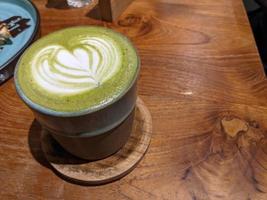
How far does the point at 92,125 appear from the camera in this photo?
1.44 feet

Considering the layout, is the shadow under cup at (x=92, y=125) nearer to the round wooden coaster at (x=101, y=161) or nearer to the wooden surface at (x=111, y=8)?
the round wooden coaster at (x=101, y=161)

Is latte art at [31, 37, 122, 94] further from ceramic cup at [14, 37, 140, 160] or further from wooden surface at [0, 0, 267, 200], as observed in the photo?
wooden surface at [0, 0, 267, 200]

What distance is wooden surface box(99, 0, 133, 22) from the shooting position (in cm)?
73

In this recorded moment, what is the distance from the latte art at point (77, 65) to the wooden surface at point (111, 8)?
262 mm

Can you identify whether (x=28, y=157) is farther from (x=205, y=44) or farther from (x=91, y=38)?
(x=205, y=44)

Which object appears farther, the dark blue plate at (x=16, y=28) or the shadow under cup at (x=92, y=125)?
the dark blue plate at (x=16, y=28)

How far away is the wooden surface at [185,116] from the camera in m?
0.51

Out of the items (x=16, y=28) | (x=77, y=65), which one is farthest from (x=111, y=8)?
(x=77, y=65)

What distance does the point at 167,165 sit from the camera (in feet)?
1.74

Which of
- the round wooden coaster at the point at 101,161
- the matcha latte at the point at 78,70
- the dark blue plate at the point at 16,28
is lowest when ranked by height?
the round wooden coaster at the point at 101,161

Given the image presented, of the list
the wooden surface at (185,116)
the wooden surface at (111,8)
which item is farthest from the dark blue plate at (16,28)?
the wooden surface at (111,8)

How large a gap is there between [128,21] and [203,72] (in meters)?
0.22

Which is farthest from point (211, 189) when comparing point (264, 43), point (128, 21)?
point (264, 43)

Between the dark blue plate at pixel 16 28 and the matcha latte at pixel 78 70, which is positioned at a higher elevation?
the matcha latte at pixel 78 70
